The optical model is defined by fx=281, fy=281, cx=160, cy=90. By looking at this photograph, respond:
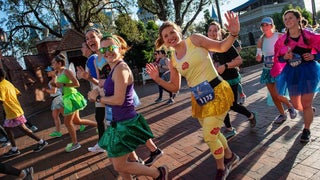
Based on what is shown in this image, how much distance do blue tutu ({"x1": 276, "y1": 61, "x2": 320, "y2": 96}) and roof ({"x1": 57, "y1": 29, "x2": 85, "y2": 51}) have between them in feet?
44.3

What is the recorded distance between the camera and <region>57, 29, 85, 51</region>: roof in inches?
614

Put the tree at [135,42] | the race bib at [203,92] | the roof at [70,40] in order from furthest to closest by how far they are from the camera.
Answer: the tree at [135,42]
the roof at [70,40]
the race bib at [203,92]

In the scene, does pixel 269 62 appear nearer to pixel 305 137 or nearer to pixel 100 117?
pixel 305 137

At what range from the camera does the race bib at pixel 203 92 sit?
302cm

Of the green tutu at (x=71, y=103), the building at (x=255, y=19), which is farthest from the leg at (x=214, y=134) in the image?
the building at (x=255, y=19)

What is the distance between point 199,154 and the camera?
14.2 ft

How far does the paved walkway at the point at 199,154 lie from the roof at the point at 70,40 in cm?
944

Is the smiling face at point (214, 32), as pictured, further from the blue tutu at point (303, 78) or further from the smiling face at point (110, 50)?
the smiling face at point (110, 50)

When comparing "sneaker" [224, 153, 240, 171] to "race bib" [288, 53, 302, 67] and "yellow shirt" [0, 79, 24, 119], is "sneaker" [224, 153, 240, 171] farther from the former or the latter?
"yellow shirt" [0, 79, 24, 119]

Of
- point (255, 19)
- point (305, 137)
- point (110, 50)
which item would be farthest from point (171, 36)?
point (255, 19)

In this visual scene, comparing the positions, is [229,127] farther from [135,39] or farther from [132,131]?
[135,39]

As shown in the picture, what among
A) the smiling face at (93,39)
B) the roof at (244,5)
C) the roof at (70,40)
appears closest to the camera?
the smiling face at (93,39)

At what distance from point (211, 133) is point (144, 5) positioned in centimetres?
2214

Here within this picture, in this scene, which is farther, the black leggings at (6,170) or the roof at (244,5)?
the roof at (244,5)
